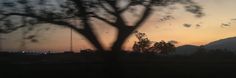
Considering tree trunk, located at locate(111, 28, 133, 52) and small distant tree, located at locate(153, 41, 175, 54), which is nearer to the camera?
tree trunk, located at locate(111, 28, 133, 52)

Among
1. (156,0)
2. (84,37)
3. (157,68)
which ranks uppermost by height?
(156,0)

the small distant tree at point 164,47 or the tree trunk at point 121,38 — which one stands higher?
the tree trunk at point 121,38

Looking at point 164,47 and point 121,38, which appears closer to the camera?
point 121,38

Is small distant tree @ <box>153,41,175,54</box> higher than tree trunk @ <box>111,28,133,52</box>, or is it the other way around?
tree trunk @ <box>111,28,133,52</box>

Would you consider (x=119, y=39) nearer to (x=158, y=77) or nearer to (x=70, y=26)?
(x=70, y=26)

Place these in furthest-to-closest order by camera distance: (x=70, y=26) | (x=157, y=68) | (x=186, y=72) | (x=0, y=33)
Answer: (x=157, y=68)
(x=186, y=72)
(x=70, y=26)
(x=0, y=33)

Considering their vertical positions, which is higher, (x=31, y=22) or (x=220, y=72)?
(x=31, y=22)

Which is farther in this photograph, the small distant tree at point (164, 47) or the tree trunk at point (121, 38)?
the small distant tree at point (164, 47)

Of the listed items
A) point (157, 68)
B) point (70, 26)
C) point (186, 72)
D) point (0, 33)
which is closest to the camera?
point (0, 33)

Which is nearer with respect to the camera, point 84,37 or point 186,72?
point 84,37

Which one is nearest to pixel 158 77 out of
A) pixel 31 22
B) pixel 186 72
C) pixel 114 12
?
pixel 186 72

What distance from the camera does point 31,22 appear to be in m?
25.2

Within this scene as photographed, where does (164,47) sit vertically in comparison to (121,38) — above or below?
below

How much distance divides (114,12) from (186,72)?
31.8ft
